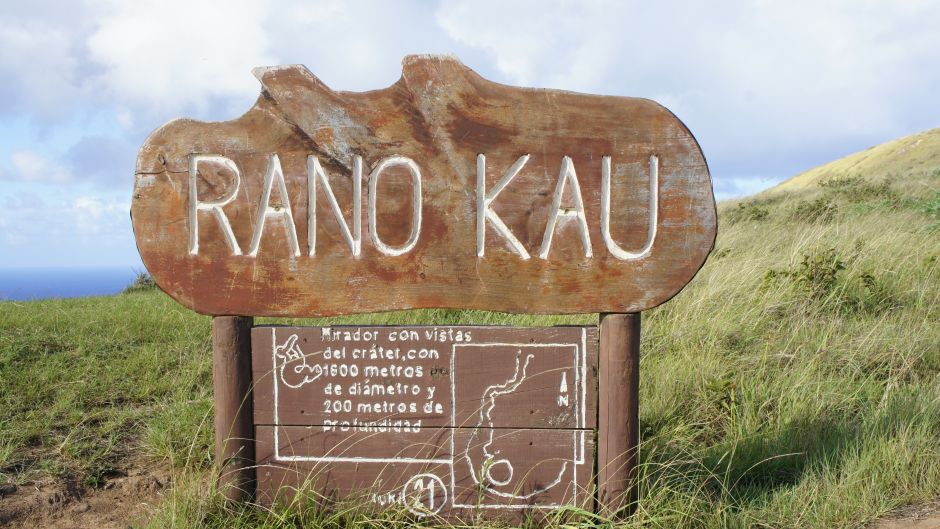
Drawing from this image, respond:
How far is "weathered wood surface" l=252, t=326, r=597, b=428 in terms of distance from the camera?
2496 mm

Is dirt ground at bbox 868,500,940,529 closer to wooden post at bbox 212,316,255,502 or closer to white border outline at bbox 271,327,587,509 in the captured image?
white border outline at bbox 271,327,587,509

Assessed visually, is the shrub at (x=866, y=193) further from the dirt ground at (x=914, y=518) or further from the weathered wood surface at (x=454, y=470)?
the weathered wood surface at (x=454, y=470)

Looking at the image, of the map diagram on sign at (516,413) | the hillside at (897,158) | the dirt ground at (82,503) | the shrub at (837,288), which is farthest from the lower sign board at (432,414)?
the hillside at (897,158)

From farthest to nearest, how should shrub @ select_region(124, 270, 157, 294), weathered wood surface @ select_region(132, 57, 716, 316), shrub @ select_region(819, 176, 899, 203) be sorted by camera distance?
shrub @ select_region(819, 176, 899, 203) → shrub @ select_region(124, 270, 157, 294) → weathered wood surface @ select_region(132, 57, 716, 316)

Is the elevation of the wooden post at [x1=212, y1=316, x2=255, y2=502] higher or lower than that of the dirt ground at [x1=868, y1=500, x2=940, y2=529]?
higher

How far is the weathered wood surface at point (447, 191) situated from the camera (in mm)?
2438

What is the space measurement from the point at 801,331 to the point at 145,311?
5164mm

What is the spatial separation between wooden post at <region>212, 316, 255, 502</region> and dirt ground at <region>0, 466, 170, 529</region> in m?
0.41

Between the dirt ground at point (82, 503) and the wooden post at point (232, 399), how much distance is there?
16.1 inches

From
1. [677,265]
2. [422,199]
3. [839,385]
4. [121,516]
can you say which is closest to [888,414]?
[839,385]

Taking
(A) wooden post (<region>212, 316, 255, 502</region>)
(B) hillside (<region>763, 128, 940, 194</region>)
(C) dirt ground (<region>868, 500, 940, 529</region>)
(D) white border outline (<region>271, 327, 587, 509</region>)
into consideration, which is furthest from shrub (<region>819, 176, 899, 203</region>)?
(B) hillside (<region>763, 128, 940, 194</region>)

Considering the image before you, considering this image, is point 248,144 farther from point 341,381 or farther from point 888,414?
point 888,414

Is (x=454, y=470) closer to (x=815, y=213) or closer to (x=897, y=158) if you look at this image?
(x=815, y=213)

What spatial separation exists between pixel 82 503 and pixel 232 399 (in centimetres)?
100
